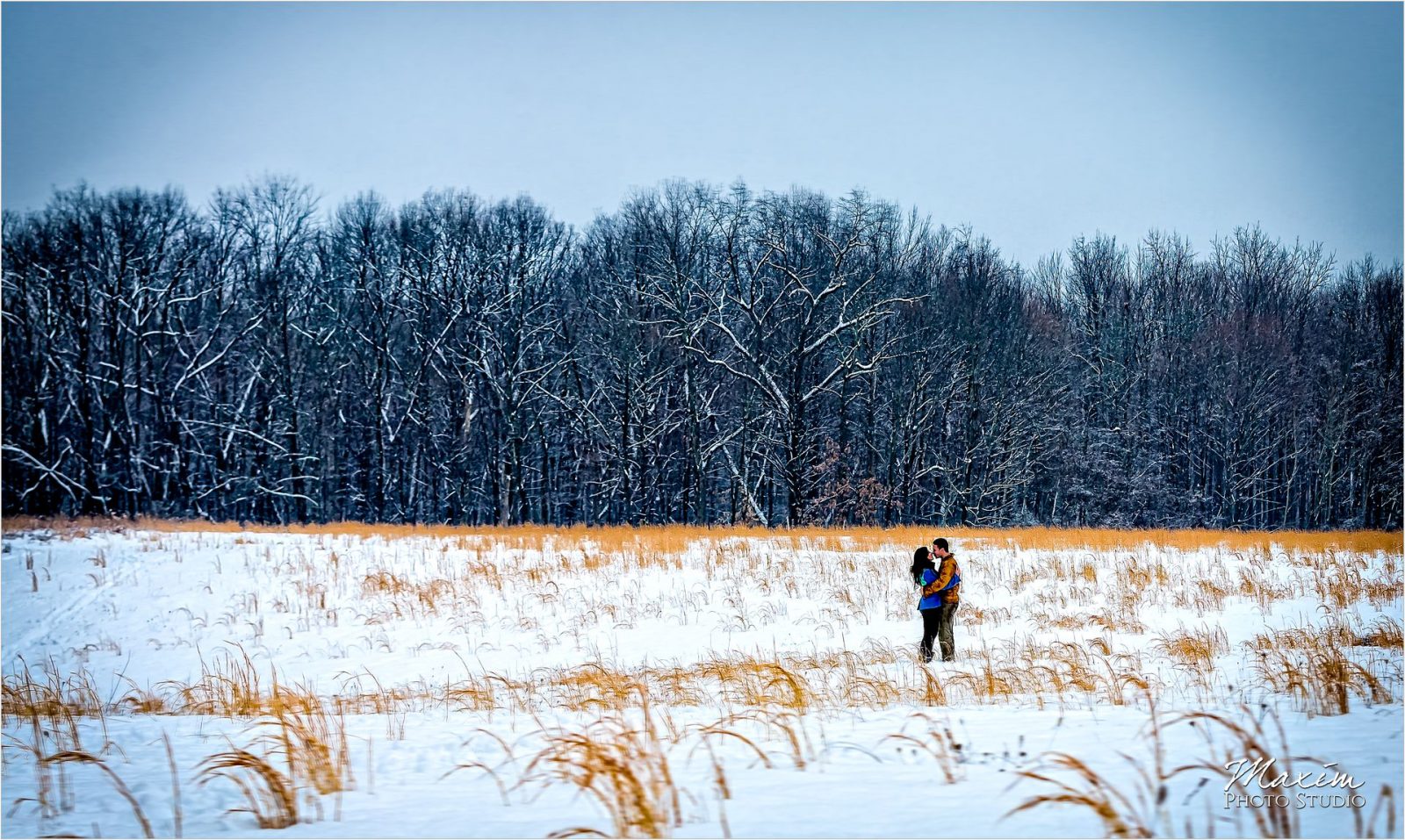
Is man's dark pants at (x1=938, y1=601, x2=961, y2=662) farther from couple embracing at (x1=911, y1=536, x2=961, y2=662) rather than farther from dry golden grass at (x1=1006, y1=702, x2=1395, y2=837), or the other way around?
dry golden grass at (x1=1006, y1=702, x2=1395, y2=837)

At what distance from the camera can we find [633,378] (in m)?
38.3

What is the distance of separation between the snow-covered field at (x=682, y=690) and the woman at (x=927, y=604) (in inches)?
10.8

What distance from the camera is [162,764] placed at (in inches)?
248

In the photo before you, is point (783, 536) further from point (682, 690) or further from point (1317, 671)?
point (1317, 671)

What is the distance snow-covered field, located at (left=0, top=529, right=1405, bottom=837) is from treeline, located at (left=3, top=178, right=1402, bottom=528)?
55.1ft

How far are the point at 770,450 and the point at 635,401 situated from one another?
6.36 m

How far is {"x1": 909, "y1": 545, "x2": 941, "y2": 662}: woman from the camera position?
10398mm

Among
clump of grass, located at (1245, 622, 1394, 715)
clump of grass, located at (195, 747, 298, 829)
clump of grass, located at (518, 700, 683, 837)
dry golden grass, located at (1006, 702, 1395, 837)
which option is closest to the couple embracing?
clump of grass, located at (1245, 622, 1394, 715)

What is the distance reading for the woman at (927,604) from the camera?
10398mm

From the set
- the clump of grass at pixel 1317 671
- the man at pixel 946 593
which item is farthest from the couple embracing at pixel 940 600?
the clump of grass at pixel 1317 671

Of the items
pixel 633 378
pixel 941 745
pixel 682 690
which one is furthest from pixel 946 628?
pixel 633 378

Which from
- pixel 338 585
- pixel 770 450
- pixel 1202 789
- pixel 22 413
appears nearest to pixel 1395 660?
pixel 1202 789

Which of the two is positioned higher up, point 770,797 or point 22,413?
point 22,413

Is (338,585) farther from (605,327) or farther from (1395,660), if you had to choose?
(605,327)
